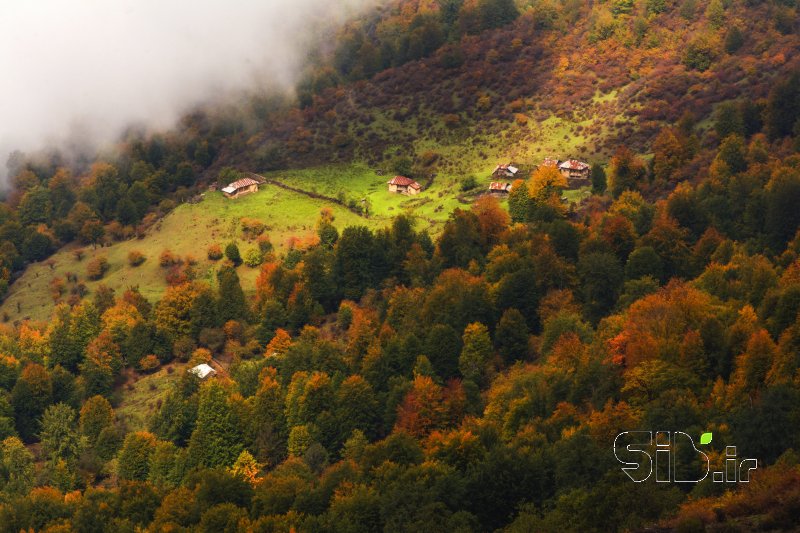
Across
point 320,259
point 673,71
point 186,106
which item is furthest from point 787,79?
point 186,106

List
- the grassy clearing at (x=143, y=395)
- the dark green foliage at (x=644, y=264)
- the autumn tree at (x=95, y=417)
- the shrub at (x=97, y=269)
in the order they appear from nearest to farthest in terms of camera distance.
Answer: the dark green foliage at (x=644, y=264) → the autumn tree at (x=95, y=417) → the grassy clearing at (x=143, y=395) → the shrub at (x=97, y=269)

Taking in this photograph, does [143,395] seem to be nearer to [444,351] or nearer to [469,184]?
[444,351]

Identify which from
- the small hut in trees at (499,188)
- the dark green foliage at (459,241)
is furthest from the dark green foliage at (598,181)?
the dark green foliage at (459,241)

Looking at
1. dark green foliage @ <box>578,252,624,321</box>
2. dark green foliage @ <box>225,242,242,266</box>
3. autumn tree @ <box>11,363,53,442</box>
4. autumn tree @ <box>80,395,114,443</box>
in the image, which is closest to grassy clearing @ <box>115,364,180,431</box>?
autumn tree @ <box>80,395,114,443</box>

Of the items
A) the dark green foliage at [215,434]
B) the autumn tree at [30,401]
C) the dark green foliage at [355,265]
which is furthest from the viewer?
the dark green foliage at [355,265]

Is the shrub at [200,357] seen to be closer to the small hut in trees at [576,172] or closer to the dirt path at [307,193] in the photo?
the dirt path at [307,193]

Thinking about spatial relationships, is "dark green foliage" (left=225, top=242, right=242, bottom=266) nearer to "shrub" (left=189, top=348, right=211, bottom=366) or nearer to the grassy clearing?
the grassy clearing
